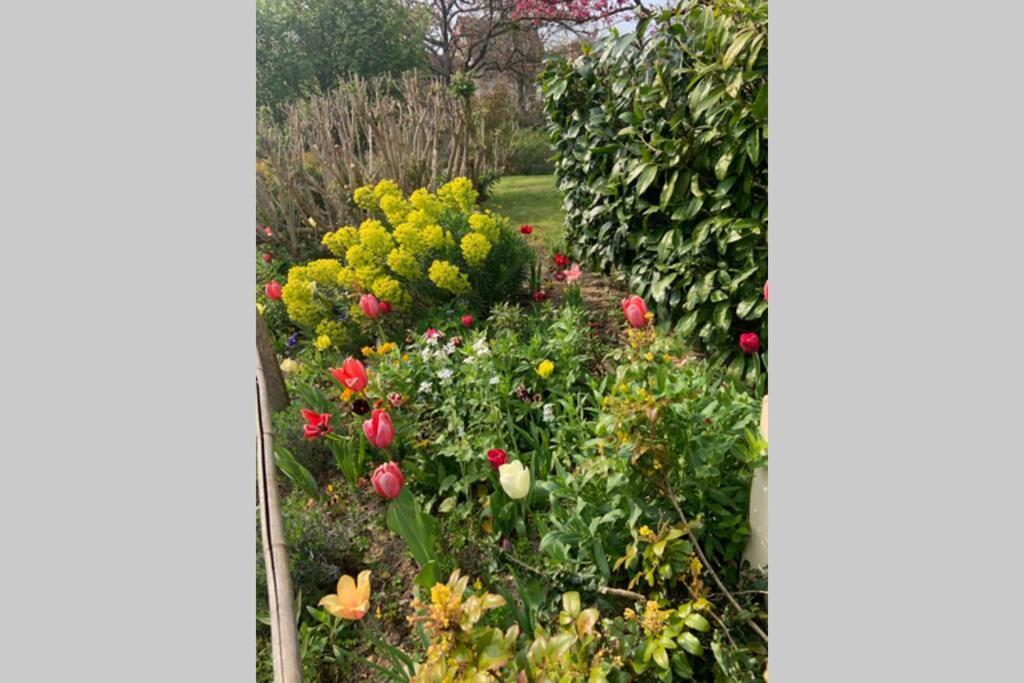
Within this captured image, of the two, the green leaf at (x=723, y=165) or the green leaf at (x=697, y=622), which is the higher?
the green leaf at (x=723, y=165)

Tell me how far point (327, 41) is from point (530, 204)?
112cm

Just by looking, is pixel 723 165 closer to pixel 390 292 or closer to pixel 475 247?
pixel 475 247


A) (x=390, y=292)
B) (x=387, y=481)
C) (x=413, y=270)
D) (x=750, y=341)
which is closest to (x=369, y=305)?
(x=390, y=292)

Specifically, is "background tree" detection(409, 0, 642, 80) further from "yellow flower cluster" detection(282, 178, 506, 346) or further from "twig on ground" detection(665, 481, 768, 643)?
"twig on ground" detection(665, 481, 768, 643)

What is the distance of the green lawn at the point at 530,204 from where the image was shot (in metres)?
2.51

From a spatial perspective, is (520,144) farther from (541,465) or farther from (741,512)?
(741,512)

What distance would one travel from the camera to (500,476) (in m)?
1.45

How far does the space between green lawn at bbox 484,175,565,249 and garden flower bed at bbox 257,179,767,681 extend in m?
0.09

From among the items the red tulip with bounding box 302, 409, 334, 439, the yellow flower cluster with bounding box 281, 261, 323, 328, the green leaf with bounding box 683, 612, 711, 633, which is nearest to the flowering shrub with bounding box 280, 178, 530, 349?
the yellow flower cluster with bounding box 281, 261, 323, 328

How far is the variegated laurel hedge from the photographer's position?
→ 4.33ft

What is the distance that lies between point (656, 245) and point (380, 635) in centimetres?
117

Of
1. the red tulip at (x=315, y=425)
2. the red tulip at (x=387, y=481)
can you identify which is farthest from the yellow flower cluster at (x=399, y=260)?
the red tulip at (x=387, y=481)

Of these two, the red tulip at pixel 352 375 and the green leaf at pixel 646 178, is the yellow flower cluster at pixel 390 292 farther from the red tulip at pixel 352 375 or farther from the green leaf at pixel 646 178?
the green leaf at pixel 646 178

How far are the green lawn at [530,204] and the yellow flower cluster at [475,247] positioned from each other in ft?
0.70
